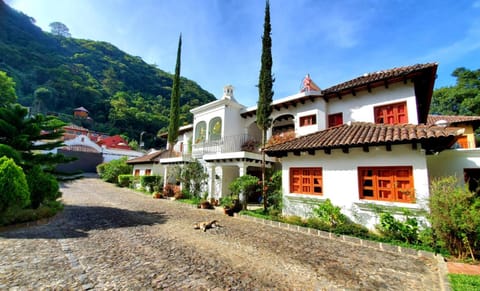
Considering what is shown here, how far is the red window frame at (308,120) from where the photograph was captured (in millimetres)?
12906

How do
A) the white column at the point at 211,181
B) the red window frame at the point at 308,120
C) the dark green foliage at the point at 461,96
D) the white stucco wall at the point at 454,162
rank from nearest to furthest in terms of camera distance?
the white stucco wall at the point at 454,162 → the red window frame at the point at 308,120 → the white column at the point at 211,181 → the dark green foliage at the point at 461,96

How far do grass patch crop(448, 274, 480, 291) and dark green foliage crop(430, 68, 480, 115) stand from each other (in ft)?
103

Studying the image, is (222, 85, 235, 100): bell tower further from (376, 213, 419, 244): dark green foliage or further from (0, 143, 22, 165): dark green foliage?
(376, 213, 419, 244): dark green foliage

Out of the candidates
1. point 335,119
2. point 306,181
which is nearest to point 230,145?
point 306,181

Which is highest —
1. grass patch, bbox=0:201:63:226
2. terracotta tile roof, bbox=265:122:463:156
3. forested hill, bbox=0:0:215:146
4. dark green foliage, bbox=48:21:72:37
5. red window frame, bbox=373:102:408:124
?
dark green foliage, bbox=48:21:72:37

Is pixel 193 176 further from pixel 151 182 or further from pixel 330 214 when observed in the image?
pixel 330 214

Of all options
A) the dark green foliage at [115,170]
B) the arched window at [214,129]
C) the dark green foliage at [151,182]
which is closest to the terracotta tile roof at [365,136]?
the arched window at [214,129]

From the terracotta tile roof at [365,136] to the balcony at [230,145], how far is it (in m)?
4.79

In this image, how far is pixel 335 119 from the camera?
12422 mm

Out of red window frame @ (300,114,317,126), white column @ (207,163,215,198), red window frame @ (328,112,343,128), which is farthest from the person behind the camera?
white column @ (207,163,215,198)

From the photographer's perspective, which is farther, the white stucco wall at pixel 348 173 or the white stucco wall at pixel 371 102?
the white stucco wall at pixel 371 102

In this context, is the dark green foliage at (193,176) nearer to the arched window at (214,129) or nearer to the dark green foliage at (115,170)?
the arched window at (214,129)

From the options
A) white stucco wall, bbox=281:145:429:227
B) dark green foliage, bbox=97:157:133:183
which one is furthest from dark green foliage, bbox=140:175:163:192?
white stucco wall, bbox=281:145:429:227

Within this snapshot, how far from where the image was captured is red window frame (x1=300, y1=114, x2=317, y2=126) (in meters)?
12.9
